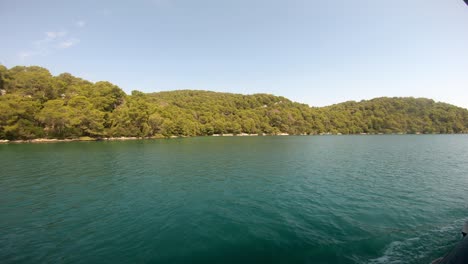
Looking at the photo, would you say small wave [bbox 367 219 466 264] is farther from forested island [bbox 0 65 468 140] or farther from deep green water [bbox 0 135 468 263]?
forested island [bbox 0 65 468 140]

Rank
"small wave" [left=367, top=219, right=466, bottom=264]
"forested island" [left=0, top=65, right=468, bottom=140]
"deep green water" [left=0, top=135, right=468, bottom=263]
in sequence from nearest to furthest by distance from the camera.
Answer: "small wave" [left=367, top=219, right=466, bottom=264]
"deep green water" [left=0, top=135, right=468, bottom=263]
"forested island" [left=0, top=65, right=468, bottom=140]

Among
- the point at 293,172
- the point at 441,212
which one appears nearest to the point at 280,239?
the point at 441,212

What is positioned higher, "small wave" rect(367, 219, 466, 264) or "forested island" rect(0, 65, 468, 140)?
"forested island" rect(0, 65, 468, 140)

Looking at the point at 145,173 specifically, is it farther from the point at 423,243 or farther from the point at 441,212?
the point at 441,212

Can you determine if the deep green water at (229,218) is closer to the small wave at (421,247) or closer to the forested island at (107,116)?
the small wave at (421,247)

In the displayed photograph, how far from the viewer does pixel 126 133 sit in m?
95.0

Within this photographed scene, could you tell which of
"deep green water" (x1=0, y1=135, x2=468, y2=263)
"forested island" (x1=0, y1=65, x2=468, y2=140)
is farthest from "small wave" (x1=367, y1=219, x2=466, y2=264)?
"forested island" (x1=0, y1=65, x2=468, y2=140)

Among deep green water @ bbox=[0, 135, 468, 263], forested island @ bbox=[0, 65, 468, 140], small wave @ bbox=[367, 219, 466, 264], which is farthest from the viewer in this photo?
forested island @ bbox=[0, 65, 468, 140]

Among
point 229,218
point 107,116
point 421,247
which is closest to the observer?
point 421,247

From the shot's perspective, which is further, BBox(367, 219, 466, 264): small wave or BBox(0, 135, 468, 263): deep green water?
BBox(0, 135, 468, 263): deep green water

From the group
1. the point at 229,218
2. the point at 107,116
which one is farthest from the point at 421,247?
the point at 107,116

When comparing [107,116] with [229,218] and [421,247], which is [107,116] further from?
[421,247]

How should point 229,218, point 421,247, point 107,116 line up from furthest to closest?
1. point 107,116
2. point 229,218
3. point 421,247

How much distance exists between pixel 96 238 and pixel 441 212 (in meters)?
21.4
